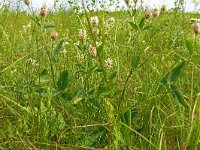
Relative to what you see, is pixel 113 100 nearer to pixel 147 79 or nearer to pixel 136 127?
pixel 136 127

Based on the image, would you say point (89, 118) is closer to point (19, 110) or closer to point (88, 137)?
point (88, 137)

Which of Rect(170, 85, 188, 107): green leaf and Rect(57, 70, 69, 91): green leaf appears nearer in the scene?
Rect(170, 85, 188, 107): green leaf

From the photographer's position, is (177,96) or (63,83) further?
(63,83)

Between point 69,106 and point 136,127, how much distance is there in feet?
0.70

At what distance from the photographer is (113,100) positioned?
4.22ft

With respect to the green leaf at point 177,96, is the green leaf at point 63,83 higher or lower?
higher

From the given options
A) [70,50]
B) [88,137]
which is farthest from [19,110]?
[70,50]

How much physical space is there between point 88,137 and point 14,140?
0.20m

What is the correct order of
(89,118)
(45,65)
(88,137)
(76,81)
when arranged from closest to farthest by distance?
(88,137)
(89,118)
(76,81)
(45,65)

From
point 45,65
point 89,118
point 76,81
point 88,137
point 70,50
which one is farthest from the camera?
point 70,50

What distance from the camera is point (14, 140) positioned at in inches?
44.2

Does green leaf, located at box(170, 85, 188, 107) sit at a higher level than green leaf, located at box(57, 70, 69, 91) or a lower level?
lower

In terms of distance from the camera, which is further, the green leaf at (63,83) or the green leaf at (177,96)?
the green leaf at (63,83)

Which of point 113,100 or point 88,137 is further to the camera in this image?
point 113,100
